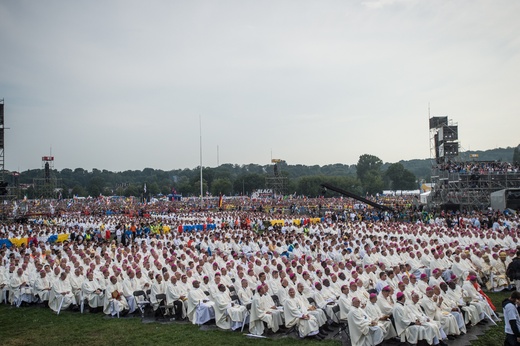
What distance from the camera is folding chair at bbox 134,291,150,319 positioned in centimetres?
1252

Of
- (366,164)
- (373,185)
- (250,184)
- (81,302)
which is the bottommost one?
(81,302)

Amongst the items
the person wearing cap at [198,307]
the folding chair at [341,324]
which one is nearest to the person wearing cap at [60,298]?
the person wearing cap at [198,307]

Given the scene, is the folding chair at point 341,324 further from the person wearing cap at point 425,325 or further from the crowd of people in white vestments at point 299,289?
the person wearing cap at point 425,325

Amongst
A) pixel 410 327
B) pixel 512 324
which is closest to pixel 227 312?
pixel 410 327

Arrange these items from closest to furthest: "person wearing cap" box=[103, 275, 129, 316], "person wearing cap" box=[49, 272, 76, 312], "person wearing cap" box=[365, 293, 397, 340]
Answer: "person wearing cap" box=[365, 293, 397, 340], "person wearing cap" box=[103, 275, 129, 316], "person wearing cap" box=[49, 272, 76, 312]

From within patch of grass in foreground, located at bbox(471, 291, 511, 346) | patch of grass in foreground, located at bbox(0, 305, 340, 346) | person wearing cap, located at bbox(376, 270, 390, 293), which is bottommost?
patch of grass in foreground, located at bbox(471, 291, 511, 346)

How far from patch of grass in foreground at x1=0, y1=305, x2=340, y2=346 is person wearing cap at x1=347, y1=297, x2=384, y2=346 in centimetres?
67

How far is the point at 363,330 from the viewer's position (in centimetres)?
942

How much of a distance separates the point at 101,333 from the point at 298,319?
514cm

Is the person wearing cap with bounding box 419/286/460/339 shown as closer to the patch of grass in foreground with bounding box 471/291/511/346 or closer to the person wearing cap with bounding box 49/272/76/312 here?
the patch of grass in foreground with bounding box 471/291/511/346

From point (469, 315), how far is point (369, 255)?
21.5 feet

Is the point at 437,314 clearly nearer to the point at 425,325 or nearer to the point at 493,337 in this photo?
the point at 425,325

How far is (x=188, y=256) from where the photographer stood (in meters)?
18.3

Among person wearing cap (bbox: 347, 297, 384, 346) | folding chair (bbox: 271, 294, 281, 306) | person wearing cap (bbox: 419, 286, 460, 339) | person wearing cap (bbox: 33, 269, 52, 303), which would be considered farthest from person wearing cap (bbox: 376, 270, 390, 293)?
person wearing cap (bbox: 33, 269, 52, 303)
